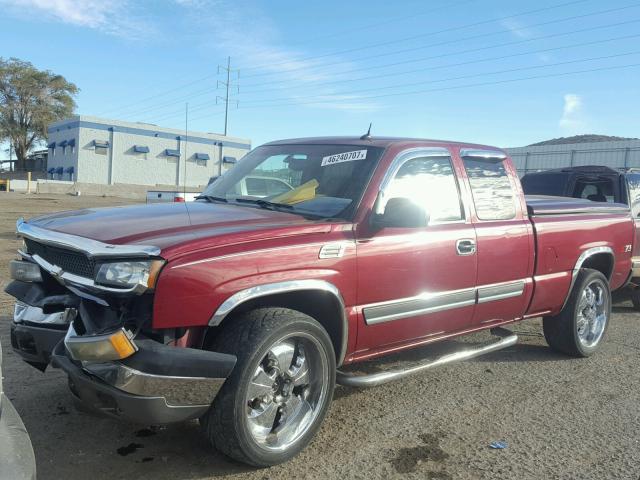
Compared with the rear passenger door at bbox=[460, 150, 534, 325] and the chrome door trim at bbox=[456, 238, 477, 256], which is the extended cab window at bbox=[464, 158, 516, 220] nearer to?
the rear passenger door at bbox=[460, 150, 534, 325]

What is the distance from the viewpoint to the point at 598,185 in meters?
8.71

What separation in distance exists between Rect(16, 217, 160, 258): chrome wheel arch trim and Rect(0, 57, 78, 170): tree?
221ft

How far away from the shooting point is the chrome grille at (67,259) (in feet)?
10.1

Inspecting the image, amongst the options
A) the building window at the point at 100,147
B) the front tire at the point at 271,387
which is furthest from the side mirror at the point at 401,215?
the building window at the point at 100,147

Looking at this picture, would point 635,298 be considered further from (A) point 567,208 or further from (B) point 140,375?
(B) point 140,375

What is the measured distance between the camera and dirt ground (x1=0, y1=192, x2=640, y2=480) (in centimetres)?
329

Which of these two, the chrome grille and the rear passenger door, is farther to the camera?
the rear passenger door

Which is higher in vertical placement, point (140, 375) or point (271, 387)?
point (140, 375)

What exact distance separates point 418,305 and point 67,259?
7.43ft

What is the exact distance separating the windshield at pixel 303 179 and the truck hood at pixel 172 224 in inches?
8.2

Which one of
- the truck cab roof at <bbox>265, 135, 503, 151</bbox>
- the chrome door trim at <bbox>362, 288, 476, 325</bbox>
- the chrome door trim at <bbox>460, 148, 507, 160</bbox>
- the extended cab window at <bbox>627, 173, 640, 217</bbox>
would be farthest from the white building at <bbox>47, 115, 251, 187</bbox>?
the chrome door trim at <bbox>362, 288, 476, 325</bbox>

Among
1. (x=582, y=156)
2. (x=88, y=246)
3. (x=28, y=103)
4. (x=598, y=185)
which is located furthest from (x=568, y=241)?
(x=28, y=103)

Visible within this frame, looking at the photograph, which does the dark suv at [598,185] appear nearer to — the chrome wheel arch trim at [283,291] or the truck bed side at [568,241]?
the truck bed side at [568,241]

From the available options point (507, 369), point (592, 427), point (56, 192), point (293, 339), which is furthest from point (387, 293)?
point (56, 192)
